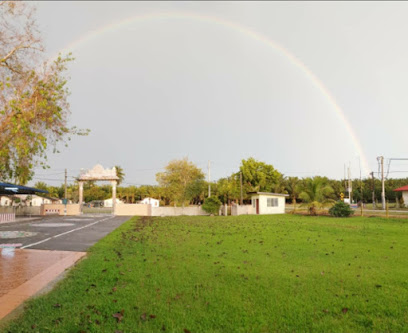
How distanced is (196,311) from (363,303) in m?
2.52

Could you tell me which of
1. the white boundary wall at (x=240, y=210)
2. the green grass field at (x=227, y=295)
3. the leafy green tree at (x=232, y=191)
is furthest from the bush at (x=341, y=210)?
the leafy green tree at (x=232, y=191)

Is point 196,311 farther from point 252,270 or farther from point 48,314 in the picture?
point 252,270

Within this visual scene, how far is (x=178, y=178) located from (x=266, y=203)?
1814 cm

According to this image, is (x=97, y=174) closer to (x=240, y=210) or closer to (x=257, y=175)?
(x=240, y=210)

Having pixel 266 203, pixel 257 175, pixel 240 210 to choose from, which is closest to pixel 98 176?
pixel 240 210

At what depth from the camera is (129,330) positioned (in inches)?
146

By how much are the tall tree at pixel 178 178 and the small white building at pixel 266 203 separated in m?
12.5

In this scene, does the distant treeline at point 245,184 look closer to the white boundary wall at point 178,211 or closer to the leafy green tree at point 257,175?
the leafy green tree at point 257,175

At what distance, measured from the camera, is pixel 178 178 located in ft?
171

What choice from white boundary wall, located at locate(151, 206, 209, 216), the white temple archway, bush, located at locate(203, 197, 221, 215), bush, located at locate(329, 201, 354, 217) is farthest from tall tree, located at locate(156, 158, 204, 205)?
bush, located at locate(329, 201, 354, 217)

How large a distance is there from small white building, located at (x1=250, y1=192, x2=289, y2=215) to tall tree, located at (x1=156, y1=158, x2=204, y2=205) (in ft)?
41.1

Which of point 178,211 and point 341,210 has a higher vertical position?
point 341,210

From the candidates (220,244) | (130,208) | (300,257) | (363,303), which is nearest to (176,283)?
(363,303)

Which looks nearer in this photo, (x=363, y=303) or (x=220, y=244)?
(x=363, y=303)
